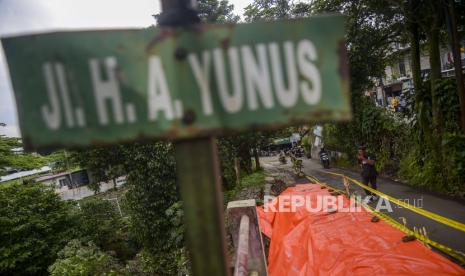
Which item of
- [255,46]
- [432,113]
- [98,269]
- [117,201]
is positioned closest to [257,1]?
[432,113]

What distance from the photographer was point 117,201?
19.3 meters

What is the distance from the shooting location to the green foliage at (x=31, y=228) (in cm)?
1182

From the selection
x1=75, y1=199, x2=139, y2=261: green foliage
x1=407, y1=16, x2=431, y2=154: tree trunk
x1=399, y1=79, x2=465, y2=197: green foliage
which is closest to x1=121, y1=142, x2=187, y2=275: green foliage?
x1=75, y1=199, x2=139, y2=261: green foliage

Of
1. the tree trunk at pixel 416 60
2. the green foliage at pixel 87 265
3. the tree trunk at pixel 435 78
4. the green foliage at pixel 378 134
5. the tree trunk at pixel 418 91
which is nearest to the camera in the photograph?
the green foliage at pixel 87 265

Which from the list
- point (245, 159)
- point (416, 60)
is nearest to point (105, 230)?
point (245, 159)

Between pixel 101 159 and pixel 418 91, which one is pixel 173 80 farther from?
pixel 101 159

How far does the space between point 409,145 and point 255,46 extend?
12858 mm

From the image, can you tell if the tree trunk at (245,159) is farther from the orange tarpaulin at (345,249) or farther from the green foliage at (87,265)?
the orange tarpaulin at (345,249)

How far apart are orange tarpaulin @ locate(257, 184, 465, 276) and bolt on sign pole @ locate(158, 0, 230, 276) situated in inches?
112

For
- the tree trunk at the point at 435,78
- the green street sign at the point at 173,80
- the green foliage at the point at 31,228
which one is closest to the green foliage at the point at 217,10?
the tree trunk at the point at 435,78

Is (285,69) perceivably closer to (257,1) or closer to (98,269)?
(98,269)

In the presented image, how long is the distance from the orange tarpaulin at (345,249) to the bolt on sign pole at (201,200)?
2.85 metres

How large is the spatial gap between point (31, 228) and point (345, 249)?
498 inches

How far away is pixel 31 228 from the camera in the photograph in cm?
1260
